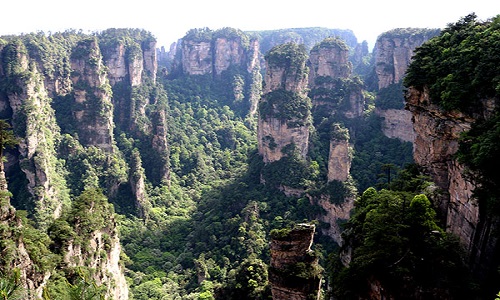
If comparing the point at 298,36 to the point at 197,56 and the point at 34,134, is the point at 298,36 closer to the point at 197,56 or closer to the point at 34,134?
the point at 197,56

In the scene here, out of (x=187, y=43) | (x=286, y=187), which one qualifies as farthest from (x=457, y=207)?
(x=187, y=43)

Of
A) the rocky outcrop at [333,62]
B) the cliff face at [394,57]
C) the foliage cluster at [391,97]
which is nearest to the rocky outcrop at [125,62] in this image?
the rocky outcrop at [333,62]

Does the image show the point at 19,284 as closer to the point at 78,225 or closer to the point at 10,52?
the point at 78,225

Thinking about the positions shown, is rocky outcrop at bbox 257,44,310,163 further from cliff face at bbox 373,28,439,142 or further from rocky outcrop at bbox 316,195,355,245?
cliff face at bbox 373,28,439,142

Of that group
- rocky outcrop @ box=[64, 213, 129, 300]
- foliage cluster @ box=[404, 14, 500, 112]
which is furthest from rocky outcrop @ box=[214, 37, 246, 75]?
foliage cluster @ box=[404, 14, 500, 112]

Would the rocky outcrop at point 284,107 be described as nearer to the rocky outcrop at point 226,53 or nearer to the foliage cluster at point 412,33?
the foliage cluster at point 412,33

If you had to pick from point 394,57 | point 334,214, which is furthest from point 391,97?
point 334,214
